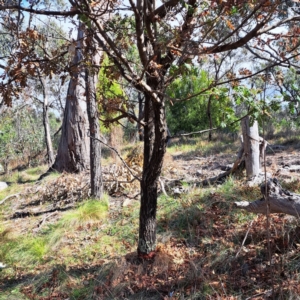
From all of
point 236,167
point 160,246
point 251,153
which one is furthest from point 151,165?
point 236,167

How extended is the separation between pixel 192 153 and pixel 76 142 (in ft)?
11.2

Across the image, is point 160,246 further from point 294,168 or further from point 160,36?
point 294,168

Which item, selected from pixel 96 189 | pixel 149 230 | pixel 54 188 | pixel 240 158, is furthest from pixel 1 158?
pixel 149 230

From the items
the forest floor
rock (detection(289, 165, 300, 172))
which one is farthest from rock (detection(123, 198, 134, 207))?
rock (detection(289, 165, 300, 172))

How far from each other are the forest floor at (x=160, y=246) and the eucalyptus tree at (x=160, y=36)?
3.06ft

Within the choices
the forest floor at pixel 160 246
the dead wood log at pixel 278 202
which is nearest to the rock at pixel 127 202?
the forest floor at pixel 160 246

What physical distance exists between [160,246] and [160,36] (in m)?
2.47

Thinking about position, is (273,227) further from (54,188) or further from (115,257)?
(54,188)

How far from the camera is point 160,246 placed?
3791mm

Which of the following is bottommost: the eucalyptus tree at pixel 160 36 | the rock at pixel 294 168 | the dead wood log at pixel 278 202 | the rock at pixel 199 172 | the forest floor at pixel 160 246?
the forest floor at pixel 160 246

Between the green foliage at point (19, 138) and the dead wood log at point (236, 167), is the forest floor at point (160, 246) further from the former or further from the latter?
the green foliage at point (19, 138)

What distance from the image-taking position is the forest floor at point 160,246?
3.04 meters

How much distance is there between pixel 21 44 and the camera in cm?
247

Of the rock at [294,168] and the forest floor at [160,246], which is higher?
the rock at [294,168]
